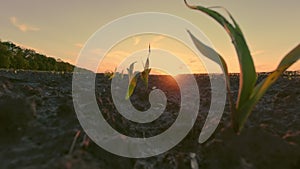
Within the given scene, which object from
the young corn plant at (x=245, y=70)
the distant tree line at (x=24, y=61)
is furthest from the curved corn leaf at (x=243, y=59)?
the distant tree line at (x=24, y=61)

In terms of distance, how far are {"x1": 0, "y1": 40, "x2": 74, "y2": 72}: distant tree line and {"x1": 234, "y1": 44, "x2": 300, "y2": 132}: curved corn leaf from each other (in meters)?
7.53

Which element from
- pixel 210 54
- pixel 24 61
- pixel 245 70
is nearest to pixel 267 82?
pixel 245 70

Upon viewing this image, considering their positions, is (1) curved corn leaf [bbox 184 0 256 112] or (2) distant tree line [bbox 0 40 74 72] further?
(2) distant tree line [bbox 0 40 74 72]

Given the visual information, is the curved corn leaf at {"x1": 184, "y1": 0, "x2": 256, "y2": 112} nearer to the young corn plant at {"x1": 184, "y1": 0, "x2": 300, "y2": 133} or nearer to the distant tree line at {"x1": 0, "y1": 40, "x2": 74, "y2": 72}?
the young corn plant at {"x1": 184, "y1": 0, "x2": 300, "y2": 133}

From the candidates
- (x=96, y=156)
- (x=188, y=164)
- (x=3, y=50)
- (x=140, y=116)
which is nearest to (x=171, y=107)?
(x=140, y=116)

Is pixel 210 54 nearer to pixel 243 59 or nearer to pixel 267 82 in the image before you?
pixel 243 59

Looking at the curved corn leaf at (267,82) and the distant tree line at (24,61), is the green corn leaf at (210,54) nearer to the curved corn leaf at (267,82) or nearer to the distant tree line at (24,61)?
the curved corn leaf at (267,82)

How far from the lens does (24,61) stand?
35.2ft

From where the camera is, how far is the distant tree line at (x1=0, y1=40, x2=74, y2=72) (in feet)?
31.0

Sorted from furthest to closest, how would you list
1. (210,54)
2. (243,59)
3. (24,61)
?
(24,61)
(210,54)
(243,59)

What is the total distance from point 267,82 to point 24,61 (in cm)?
1042

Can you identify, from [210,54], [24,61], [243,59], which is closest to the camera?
[243,59]

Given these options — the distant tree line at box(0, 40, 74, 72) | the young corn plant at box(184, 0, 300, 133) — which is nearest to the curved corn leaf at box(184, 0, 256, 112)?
the young corn plant at box(184, 0, 300, 133)

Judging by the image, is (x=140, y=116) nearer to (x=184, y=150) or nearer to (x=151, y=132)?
(x=151, y=132)
